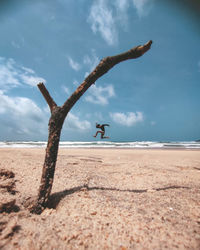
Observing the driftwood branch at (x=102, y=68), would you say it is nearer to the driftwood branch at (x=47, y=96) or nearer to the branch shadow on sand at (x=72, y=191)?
the driftwood branch at (x=47, y=96)

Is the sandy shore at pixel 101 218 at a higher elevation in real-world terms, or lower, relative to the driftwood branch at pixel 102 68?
lower

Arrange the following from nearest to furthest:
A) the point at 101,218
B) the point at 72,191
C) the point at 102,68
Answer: the point at 101,218
the point at 102,68
the point at 72,191

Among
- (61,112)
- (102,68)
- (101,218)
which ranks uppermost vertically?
(102,68)

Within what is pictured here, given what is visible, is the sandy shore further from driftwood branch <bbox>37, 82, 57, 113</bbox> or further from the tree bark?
driftwood branch <bbox>37, 82, 57, 113</bbox>

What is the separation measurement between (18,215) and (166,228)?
1.89 metres

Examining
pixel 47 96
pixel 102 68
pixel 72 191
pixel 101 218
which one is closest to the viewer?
pixel 101 218

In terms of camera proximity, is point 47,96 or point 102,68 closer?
point 102,68

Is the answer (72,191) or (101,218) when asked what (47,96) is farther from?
(101,218)

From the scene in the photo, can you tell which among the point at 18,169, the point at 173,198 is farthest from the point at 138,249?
the point at 18,169

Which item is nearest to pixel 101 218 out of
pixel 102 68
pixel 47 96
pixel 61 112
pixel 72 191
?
pixel 72 191

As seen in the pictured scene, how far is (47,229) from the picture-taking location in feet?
4.87

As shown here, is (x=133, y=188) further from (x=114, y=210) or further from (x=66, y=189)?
(x=66, y=189)

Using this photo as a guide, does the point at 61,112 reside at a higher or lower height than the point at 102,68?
lower

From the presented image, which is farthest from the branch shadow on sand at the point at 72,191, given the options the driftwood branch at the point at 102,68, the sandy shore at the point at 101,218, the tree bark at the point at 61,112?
the driftwood branch at the point at 102,68
